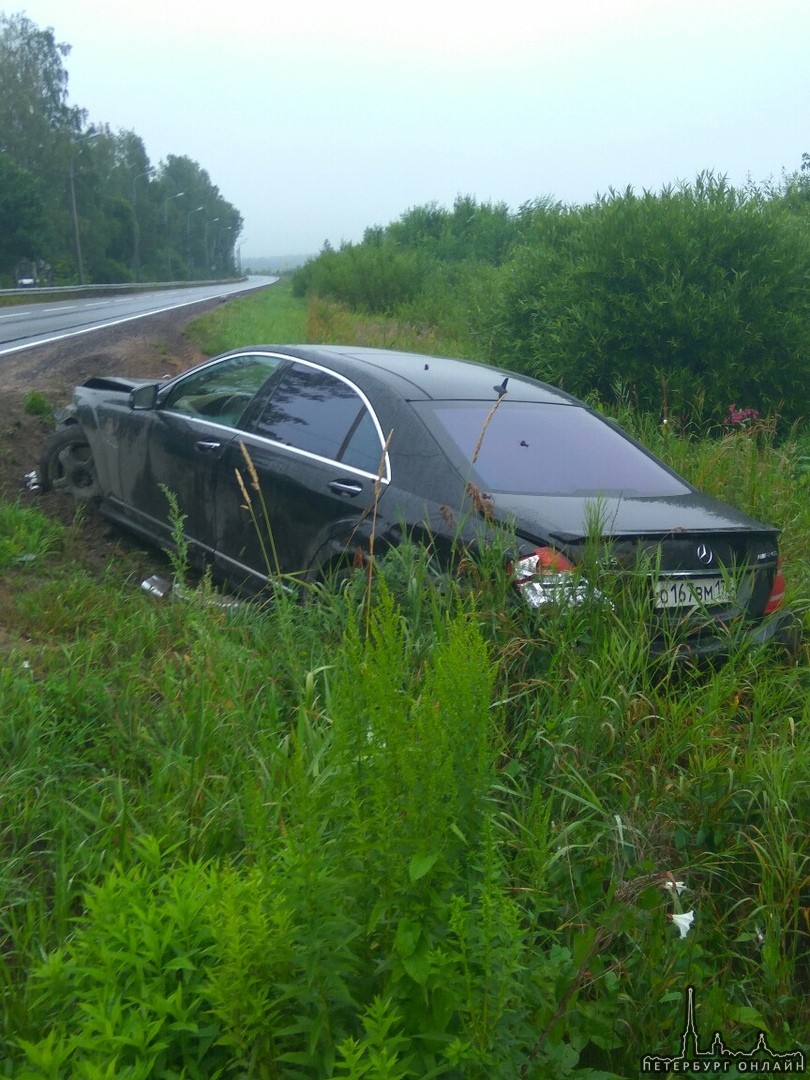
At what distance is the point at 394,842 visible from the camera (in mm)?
2289

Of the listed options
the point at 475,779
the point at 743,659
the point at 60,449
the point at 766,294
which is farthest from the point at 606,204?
the point at 475,779

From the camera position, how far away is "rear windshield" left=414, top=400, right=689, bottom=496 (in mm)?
4562

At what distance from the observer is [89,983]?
2309 millimetres

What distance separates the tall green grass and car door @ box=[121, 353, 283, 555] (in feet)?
4.26

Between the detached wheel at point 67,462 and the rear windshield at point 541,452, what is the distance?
12.0 feet

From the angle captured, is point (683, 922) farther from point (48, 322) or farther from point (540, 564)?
point (48, 322)

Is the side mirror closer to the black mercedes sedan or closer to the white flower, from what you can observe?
the black mercedes sedan

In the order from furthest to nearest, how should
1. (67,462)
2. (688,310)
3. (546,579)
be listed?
(688,310)
(67,462)
(546,579)

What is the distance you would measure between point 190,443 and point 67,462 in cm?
199

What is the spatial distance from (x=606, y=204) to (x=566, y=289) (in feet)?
3.73

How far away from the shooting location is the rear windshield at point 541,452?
4562 mm

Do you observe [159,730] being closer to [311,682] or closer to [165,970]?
[311,682]

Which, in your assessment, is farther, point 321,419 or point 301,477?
point 321,419

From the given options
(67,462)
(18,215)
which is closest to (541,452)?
(67,462)
